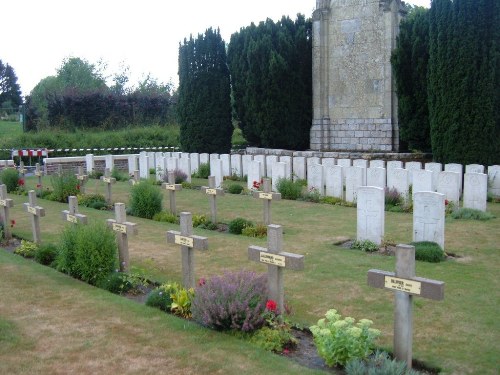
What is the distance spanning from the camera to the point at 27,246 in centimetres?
905

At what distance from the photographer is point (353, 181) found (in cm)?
1348

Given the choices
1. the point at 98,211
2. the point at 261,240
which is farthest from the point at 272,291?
the point at 98,211

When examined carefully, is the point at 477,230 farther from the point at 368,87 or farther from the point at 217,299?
the point at 368,87

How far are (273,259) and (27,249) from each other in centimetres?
502

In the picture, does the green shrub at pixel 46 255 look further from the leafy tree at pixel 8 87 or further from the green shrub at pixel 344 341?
the leafy tree at pixel 8 87

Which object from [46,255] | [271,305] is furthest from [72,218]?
[271,305]

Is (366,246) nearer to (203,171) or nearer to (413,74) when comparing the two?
(203,171)

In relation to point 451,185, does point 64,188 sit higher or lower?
lower

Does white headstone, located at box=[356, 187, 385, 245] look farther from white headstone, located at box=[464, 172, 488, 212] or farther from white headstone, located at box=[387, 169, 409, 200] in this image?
white headstone, located at box=[387, 169, 409, 200]

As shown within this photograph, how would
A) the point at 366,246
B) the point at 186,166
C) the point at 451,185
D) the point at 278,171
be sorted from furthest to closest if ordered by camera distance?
the point at 186,166, the point at 278,171, the point at 451,185, the point at 366,246

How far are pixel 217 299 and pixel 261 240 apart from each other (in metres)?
4.35

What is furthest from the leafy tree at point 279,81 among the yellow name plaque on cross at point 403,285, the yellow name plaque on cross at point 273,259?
the yellow name plaque on cross at point 403,285

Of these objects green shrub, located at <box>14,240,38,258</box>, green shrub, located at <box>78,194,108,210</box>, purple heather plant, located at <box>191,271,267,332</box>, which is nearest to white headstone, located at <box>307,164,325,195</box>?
green shrub, located at <box>78,194,108,210</box>

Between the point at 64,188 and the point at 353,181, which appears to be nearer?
the point at 353,181
